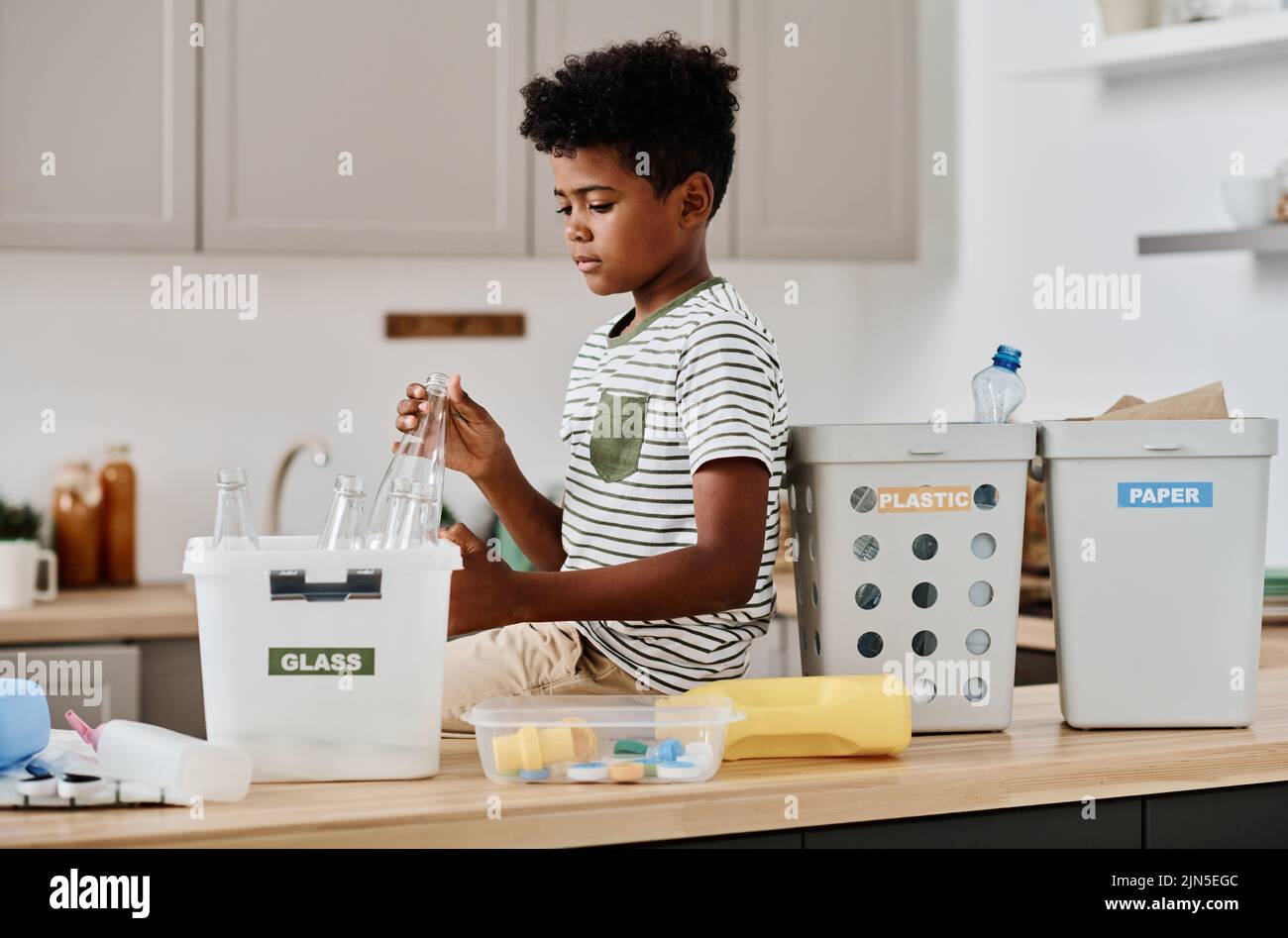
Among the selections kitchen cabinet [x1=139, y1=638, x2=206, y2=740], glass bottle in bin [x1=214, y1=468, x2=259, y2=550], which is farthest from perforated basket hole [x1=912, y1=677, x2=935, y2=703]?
kitchen cabinet [x1=139, y1=638, x2=206, y2=740]

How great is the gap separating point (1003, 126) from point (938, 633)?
208cm

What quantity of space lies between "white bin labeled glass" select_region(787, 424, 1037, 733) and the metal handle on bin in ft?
1.42

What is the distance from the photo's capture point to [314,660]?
106 centimetres

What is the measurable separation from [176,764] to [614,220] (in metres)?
0.61

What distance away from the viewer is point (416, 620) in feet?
3.52

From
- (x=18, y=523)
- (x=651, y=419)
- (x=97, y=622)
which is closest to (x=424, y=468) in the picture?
(x=651, y=419)

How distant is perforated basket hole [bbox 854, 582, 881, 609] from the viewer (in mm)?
1304

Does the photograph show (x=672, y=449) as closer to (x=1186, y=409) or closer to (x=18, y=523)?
(x=1186, y=409)

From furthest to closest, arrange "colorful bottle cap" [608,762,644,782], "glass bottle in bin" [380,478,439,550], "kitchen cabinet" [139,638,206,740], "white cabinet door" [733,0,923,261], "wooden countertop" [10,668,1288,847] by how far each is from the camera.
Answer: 1. "white cabinet door" [733,0,923,261]
2. "kitchen cabinet" [139,638,206,740]
3. "glass bottle in bin" [380,478,439,550]
4. "colorful bottle cap" [608,762,644,782]
5. "wooden countertop" [10,668,1288,847]

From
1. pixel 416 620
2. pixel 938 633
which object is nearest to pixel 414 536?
pixel 416 620

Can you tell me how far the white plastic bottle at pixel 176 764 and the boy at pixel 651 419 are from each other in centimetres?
31

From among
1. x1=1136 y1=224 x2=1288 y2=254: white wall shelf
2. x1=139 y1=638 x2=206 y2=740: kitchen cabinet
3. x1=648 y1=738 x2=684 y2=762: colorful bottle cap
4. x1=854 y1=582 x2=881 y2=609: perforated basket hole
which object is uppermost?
x1=1136 y1=224 x2=1288 y2=254: white wall shelf

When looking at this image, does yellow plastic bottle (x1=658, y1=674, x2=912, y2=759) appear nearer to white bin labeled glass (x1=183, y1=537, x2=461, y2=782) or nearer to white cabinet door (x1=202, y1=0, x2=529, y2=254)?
white bin labeled glass (x1=183, y1=537, x2=461, y2=782)
